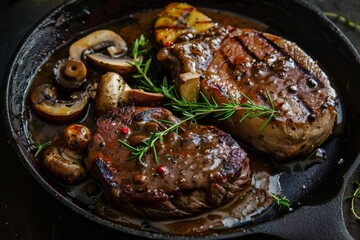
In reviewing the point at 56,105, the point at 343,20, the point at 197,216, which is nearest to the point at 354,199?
the point at 197,216

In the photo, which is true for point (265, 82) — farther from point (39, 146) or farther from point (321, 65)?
point (39, 146)

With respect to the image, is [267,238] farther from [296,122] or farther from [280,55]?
[280,55]

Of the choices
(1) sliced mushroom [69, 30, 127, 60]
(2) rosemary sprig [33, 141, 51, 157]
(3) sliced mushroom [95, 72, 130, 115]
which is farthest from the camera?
(1) sliced mushroom [69, 30, 127, 60]

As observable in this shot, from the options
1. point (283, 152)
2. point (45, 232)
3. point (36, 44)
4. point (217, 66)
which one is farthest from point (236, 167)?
point (36, 44)

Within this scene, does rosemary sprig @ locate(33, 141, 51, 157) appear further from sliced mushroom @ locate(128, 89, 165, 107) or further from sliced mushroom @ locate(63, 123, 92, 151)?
sliced mushroom @ locate(128, 89, 165, 107)

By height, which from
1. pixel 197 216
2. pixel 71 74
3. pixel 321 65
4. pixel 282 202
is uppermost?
pixel 321 65

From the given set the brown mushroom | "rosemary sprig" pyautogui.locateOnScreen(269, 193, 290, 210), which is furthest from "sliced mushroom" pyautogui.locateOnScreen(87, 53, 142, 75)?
"rosemary sprig" pyautogui.locateOnScreen(269, 193, 290, 210)

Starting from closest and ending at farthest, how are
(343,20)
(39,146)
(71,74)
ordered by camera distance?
(39,146) < (71,74) < (343,20)
